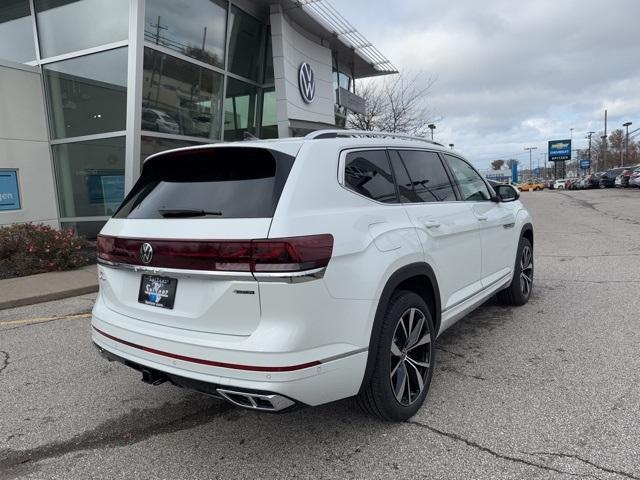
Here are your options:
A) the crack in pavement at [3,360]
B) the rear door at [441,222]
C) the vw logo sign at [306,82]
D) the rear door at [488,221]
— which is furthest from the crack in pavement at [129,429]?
the vw logo sign at [306,82]

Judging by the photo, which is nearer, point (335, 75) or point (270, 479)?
point (270, 479)

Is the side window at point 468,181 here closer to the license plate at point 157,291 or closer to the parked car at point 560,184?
the license plate at point 157,291

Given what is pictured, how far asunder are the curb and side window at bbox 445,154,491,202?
19.9 ft

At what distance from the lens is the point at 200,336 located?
258 cm

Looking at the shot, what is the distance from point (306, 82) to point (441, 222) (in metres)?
15.3

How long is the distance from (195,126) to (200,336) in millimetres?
11669

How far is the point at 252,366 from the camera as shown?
2381 millimetres

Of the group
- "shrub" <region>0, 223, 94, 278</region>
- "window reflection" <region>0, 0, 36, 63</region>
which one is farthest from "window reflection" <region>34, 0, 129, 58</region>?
"shrub" <region>0, 223, 94, 278</region>

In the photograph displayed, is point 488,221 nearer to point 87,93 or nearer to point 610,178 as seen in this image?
point 87,93

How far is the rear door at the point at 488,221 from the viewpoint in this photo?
443 centimetres

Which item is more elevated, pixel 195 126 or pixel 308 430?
pixel 195 126

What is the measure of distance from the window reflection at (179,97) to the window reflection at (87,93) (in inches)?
22.8

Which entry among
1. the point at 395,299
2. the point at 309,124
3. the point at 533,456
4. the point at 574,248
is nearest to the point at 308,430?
the point at 395,299

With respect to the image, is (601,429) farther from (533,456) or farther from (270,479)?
(270,479)
